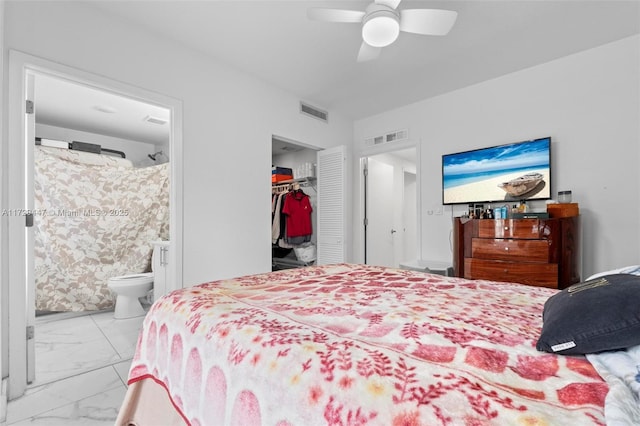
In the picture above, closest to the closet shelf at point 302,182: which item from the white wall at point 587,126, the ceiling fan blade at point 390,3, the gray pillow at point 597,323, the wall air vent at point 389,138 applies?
the wall air vent at point 389,138

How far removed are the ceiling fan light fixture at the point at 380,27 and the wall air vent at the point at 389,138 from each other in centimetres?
200

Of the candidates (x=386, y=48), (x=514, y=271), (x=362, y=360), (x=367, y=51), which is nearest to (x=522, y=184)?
(x=514, y=271)

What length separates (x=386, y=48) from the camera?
2.56m

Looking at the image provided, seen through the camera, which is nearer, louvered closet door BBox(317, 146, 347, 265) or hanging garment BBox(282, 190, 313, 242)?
louvered closet door BBox(317, 146, 347, 265)

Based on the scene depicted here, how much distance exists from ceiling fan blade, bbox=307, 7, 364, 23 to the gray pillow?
186 cm

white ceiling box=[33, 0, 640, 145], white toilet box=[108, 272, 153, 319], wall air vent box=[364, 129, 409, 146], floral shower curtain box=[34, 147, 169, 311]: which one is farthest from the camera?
wall air vent box=[364, 129, 409, 146]

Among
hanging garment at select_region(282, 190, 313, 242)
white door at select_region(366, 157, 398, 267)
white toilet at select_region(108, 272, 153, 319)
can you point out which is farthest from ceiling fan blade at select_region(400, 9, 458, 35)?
white toilet at select_region(108, 272, 153, 319)

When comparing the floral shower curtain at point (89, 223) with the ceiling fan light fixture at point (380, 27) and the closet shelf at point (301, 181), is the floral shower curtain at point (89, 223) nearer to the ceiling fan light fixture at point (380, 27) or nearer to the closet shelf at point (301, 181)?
the closet shelf at point (301, 181)

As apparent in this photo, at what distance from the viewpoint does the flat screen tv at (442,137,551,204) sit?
9.24ft

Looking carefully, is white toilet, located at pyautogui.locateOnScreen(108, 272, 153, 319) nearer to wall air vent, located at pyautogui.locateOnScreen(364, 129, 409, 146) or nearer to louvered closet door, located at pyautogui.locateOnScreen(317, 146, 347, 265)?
louvered closet door, located at pyautogui.locateOnScreen(317, 146, 347, 265)

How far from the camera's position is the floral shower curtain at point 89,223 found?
336cm

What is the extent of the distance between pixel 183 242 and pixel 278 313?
72.9 inches

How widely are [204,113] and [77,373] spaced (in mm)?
2162

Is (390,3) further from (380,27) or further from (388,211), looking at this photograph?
(388,211)
